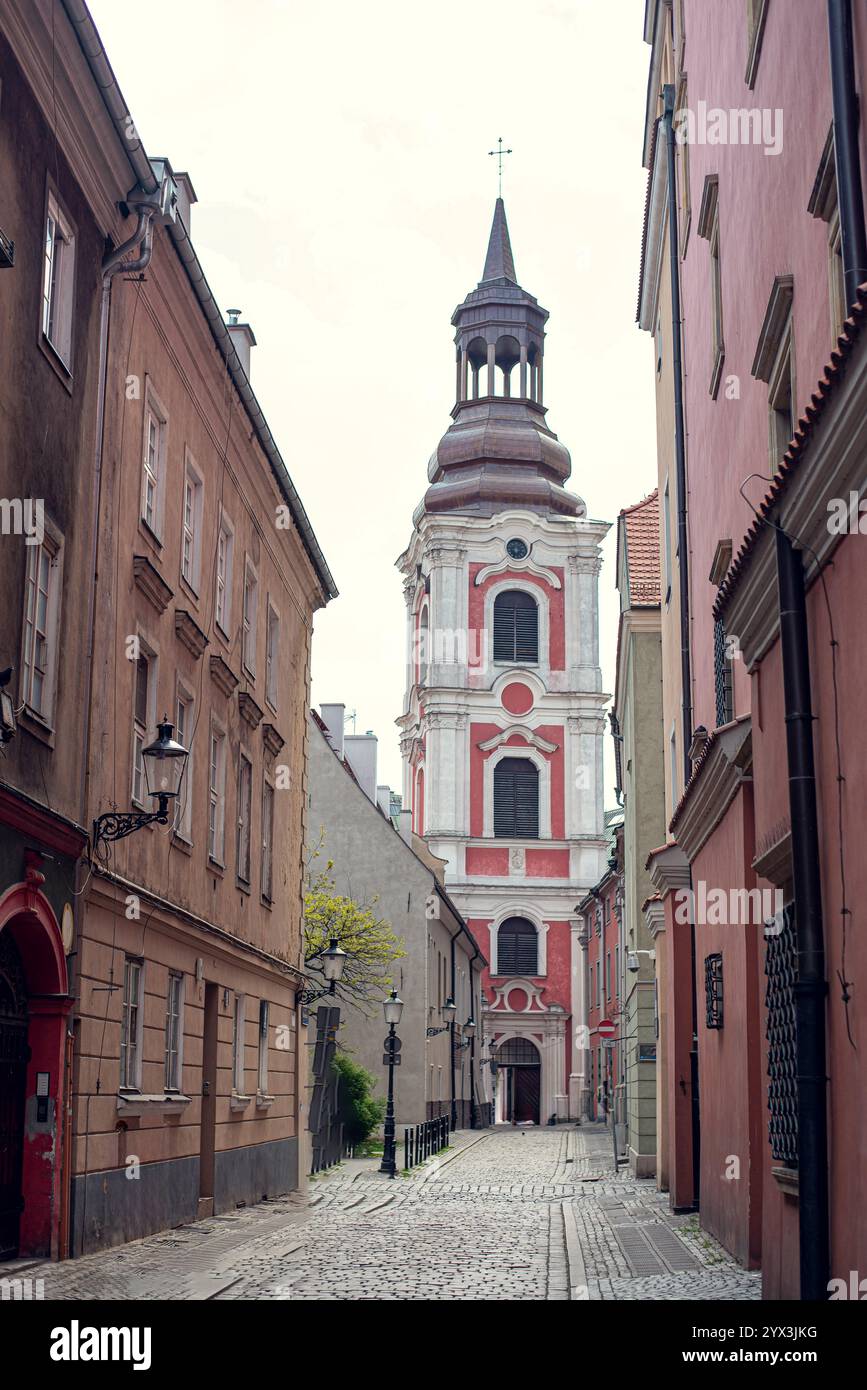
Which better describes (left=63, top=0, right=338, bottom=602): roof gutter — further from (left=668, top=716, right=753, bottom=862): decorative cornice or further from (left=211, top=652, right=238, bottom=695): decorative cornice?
(left=668, top=716, right=753, bottom=862): decorative cornice

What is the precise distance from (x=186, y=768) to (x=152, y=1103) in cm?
374

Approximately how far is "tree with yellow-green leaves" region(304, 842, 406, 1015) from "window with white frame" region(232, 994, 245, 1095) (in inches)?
698

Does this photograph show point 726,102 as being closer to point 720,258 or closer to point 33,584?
point 720,258

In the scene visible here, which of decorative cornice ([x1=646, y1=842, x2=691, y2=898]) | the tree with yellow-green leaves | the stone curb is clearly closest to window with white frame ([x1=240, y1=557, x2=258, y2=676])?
decorative cornice ([x1=646, y1=842, x2=691, y2=898])

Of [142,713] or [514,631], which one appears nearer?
[142,713]

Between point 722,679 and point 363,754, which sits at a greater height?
point 363,754

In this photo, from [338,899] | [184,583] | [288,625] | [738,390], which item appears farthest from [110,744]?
[338,899]

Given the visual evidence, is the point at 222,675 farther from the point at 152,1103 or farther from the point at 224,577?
the point at 152,1103

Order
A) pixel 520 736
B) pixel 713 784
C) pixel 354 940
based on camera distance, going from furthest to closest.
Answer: pixel 520 736
pixel 354 940
pixel 713 784

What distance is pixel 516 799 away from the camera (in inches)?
2869

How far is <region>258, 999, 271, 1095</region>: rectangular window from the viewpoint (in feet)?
75.0

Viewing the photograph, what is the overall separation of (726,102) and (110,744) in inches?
293

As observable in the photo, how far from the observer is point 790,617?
29.1ft

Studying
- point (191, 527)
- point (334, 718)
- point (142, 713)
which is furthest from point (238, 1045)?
point (334, 718)
